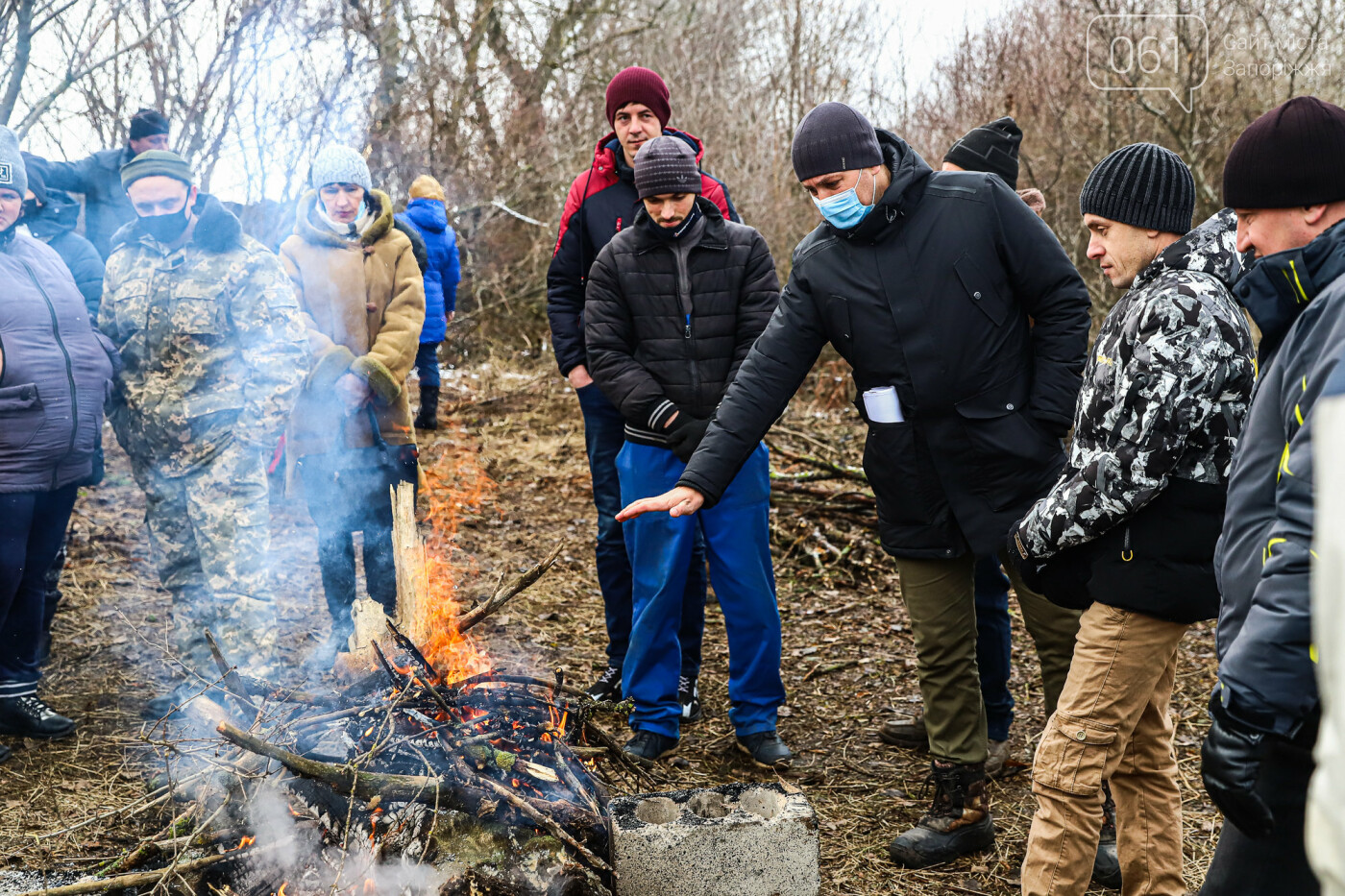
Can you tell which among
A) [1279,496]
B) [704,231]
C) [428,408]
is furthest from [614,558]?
[428,408]

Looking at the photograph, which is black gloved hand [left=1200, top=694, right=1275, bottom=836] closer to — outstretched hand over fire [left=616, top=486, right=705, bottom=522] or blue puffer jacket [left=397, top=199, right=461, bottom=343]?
outstretched hand over fire [left=616, top=486, right=705, bottom=522]

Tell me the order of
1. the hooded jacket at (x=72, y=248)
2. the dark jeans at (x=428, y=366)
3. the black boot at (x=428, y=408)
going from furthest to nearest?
the black boot at (x=428, y=408)
the dark jeans at (x=428, y=366)
the hooded jacket at (x=72, y=248)

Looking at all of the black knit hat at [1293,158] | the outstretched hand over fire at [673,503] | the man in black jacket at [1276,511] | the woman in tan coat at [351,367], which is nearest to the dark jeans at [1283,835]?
the man in black jacket at [1276,511]

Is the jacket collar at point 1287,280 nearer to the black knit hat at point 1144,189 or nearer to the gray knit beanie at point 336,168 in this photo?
the black knit hat at point 1144,189

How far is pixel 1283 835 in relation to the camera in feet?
7.05

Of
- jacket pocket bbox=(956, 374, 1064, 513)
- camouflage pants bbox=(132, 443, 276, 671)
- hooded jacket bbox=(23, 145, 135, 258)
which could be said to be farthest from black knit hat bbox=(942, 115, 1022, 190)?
hooded jacket bbox=(23, 145, 135, 258)

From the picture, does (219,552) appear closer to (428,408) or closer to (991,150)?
(991,150)

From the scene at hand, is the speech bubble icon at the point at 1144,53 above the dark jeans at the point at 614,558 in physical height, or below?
above

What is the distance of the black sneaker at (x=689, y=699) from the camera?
194 inches

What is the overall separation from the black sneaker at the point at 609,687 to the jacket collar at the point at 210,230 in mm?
2751

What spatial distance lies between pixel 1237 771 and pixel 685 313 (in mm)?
2935

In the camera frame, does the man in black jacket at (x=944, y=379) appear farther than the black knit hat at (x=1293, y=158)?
Yes

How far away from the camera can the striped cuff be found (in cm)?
439

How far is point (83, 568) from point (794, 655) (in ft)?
15.8
